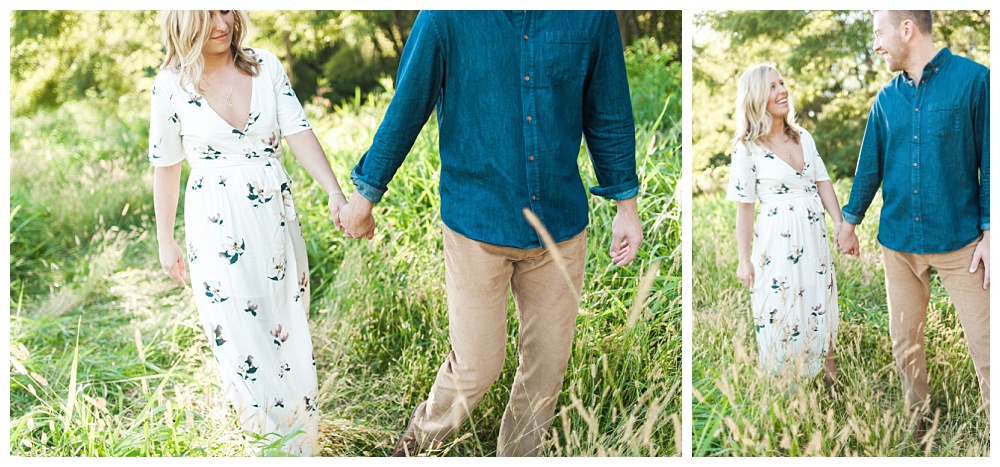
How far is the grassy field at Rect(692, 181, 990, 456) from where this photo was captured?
2322 mm

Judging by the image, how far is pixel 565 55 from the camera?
82.2 inches

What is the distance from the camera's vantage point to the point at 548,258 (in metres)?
2.25

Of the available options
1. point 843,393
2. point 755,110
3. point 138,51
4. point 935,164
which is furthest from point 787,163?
point 138,51

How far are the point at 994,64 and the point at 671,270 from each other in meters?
1.29

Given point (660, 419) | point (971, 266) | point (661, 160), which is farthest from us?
point (661, 160)

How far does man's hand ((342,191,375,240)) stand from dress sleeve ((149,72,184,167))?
58 centimetres

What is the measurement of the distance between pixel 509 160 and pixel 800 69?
3122 mm

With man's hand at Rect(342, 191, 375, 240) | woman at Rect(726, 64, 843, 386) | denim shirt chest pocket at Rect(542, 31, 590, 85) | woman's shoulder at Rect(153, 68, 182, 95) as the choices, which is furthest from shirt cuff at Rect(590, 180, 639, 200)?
woman's shoulder at Rect(153, 68, 182, 95)

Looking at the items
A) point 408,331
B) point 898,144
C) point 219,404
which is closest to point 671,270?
point 898,144

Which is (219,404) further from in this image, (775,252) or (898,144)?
(898,144)

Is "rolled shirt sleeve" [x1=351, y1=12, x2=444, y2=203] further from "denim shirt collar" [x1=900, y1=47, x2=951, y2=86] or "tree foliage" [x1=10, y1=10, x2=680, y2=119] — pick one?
"tree foliage" [x1=10, y1=10, x2=680, y2=119]

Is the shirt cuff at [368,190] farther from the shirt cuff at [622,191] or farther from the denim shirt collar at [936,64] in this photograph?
the denim shirt collar at [936,64]

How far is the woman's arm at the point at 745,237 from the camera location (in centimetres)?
308

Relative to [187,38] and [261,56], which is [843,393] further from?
[187,38]
